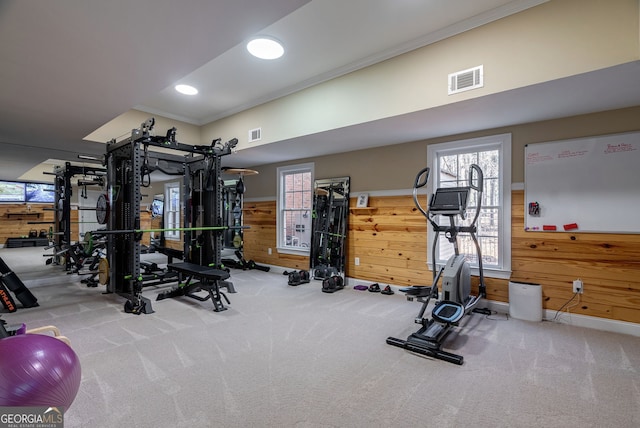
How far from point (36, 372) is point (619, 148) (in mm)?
4745

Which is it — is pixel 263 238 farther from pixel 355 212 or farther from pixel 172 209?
pixel 172 209

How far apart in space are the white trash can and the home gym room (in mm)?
23

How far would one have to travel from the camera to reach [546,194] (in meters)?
3.45

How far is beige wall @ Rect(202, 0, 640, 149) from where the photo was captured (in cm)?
220

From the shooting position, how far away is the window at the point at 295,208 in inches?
A: 234

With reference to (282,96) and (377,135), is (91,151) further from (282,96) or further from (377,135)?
(377,135)

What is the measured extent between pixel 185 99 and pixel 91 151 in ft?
7.34

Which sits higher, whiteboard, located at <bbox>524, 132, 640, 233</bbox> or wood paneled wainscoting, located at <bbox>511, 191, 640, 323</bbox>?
whiteboard, located at <bbox>524, 132, 640, 233</bbox>

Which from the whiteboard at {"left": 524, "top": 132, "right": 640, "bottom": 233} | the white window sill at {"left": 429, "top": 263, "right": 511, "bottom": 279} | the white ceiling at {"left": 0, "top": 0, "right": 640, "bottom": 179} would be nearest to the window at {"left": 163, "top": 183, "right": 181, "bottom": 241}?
the white ceiling at {"left": 0, "top": 0, "right": 640, "bottom": 179}

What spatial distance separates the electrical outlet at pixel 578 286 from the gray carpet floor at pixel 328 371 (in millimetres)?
392

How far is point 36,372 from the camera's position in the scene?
1.23 metres

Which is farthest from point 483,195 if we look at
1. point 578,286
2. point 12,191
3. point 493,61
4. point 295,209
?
point 12,191

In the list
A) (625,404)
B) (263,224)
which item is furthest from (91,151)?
(625,404)

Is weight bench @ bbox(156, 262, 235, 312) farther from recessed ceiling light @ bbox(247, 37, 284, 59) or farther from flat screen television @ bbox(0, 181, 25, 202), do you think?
flat screen television @ bbox(0, 181, 25, 202)
